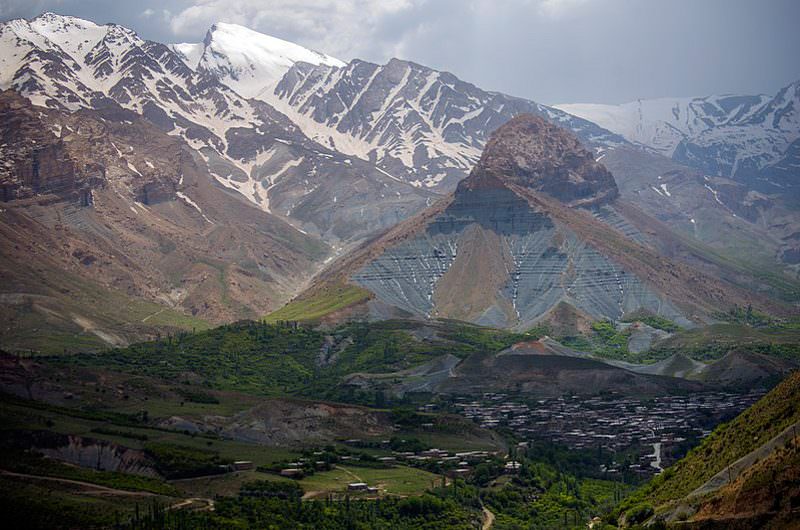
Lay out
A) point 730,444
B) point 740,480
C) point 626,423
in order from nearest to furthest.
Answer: point 740,480 < point 730,444 < point 626,423

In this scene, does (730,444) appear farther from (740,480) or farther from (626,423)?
(626,423)

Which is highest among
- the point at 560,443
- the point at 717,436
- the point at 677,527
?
the point at 560,443

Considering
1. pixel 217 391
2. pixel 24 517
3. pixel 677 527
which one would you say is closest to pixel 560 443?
pixel 217 391

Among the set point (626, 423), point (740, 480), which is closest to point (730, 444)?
point (740, 480)

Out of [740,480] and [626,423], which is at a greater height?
[626,423]

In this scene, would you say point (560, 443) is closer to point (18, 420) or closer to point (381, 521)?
point (381, 521)

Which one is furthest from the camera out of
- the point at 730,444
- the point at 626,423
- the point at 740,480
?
the point at 626,423

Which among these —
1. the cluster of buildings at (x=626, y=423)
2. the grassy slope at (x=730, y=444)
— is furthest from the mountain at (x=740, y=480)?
the cluster of buildings at (x=626, y=423)

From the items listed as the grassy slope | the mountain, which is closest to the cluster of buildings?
the grassy slope
